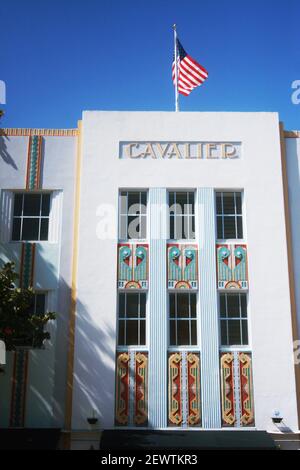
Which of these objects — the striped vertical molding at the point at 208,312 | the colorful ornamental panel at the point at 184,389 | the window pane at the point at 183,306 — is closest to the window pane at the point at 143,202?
the striped vertical molding at the point at 208,312

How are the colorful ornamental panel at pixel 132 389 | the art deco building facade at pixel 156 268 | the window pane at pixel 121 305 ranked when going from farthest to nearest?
the window pane at pixel 121 305
the art deco building facade at pixel 156 268
the colorful ornamental panel at pixel 132 389

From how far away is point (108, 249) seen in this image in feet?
59.8

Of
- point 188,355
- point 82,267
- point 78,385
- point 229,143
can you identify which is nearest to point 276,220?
point 229,143

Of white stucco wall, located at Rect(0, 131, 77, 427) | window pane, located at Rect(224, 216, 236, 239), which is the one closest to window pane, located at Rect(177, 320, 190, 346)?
window pane, located at Rect(224, 216, 236, 239)

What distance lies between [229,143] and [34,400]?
1098cm

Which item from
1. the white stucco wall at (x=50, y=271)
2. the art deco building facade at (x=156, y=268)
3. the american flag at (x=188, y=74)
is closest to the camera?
the art deco building facade at (x=156, y=268)

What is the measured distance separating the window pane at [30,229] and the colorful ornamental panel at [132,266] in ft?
10.3

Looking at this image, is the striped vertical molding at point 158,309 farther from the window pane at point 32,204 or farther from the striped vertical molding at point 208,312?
the window pane at point 32,204

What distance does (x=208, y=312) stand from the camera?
17719mm

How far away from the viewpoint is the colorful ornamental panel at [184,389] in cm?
1686

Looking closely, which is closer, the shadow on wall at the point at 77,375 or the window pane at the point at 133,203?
the shadow on wall at the point at 77,375

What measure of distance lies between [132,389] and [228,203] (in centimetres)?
717
